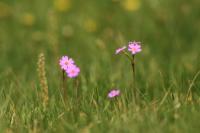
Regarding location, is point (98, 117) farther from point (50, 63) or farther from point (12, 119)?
point (50, 63)

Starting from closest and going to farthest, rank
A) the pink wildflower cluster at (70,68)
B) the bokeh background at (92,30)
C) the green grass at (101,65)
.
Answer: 1. the green grass at (101,65)
2. the pink wildflower cluster at (70,68)
3. the bokeh background at (92,30)

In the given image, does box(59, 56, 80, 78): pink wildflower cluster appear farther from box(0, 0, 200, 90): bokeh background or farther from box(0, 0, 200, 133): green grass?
box(0, 0, 200, 90): bokeh background

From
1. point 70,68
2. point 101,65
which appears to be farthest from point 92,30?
point 70,68

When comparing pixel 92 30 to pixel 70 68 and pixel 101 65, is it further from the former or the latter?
pixel 70 68

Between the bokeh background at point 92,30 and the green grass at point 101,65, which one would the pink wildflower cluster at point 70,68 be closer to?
the green grass at point 101,65

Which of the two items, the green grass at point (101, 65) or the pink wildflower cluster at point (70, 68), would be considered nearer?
the green grass at point (101, 65)

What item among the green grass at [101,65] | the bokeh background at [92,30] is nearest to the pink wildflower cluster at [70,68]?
the green grass at [101,65]

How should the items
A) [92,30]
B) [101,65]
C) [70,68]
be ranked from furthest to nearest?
[92,30] → [101,65] → [70,68]

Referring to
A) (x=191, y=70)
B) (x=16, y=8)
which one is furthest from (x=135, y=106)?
(x=16, y=8)

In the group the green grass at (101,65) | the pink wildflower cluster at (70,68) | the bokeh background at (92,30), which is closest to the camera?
the green grass at (101,65)
